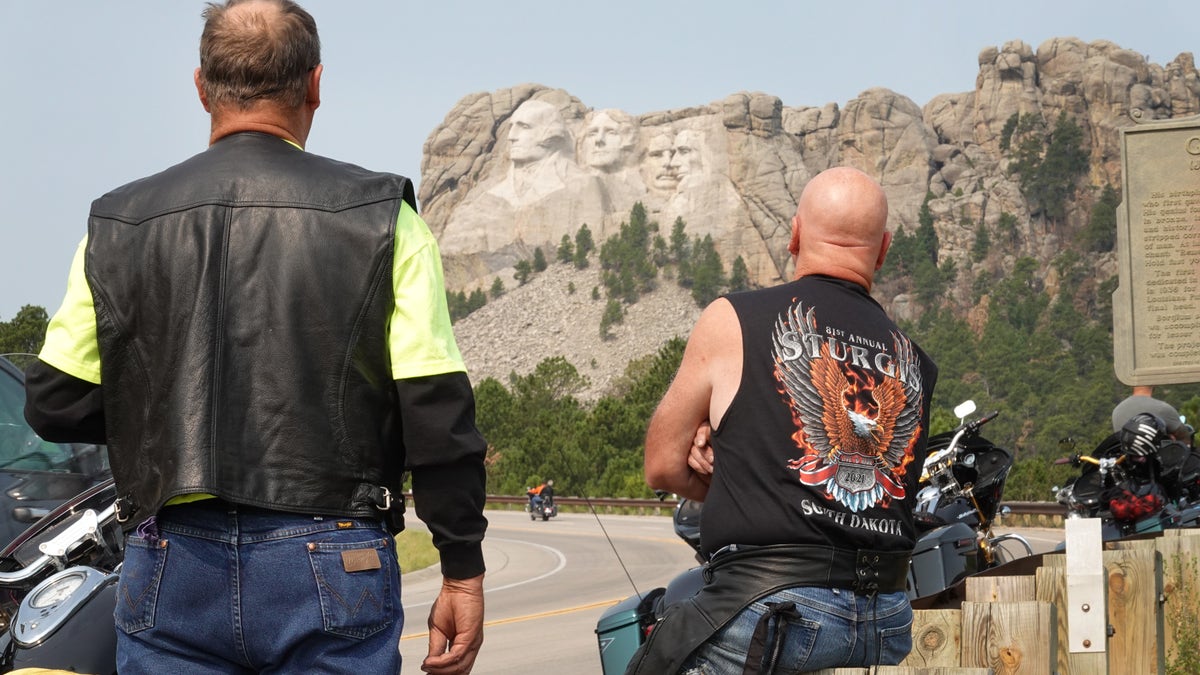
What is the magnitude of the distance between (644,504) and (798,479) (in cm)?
3920

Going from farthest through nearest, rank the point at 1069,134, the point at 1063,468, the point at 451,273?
the point at 451,273 → the point at 1069,134 → the point at 1063,468

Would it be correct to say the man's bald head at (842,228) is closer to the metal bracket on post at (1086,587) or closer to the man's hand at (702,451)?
the man's hand at (702,451)

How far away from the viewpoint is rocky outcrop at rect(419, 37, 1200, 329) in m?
182

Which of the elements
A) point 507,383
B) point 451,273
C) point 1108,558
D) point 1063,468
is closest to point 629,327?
point 507,383

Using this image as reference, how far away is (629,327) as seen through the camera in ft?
540

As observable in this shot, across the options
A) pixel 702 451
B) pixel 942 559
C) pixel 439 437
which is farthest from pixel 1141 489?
pixel 439 437

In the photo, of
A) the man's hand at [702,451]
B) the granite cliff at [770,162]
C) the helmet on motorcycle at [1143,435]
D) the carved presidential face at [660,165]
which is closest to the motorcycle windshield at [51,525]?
the man's hand at [702,451]

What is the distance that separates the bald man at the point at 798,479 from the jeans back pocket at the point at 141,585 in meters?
1.19

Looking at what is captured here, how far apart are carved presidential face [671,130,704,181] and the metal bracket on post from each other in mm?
187393

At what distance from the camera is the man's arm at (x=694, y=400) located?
346cm

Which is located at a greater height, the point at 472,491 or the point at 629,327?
the point at 472,491

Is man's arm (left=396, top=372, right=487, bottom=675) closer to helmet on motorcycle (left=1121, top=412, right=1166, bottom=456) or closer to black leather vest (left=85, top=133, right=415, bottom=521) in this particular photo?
black leather vest (left=85, top=133, right=415, bottom=521)

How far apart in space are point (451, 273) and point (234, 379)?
189 m

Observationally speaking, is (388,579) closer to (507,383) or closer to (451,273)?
(507,383)
